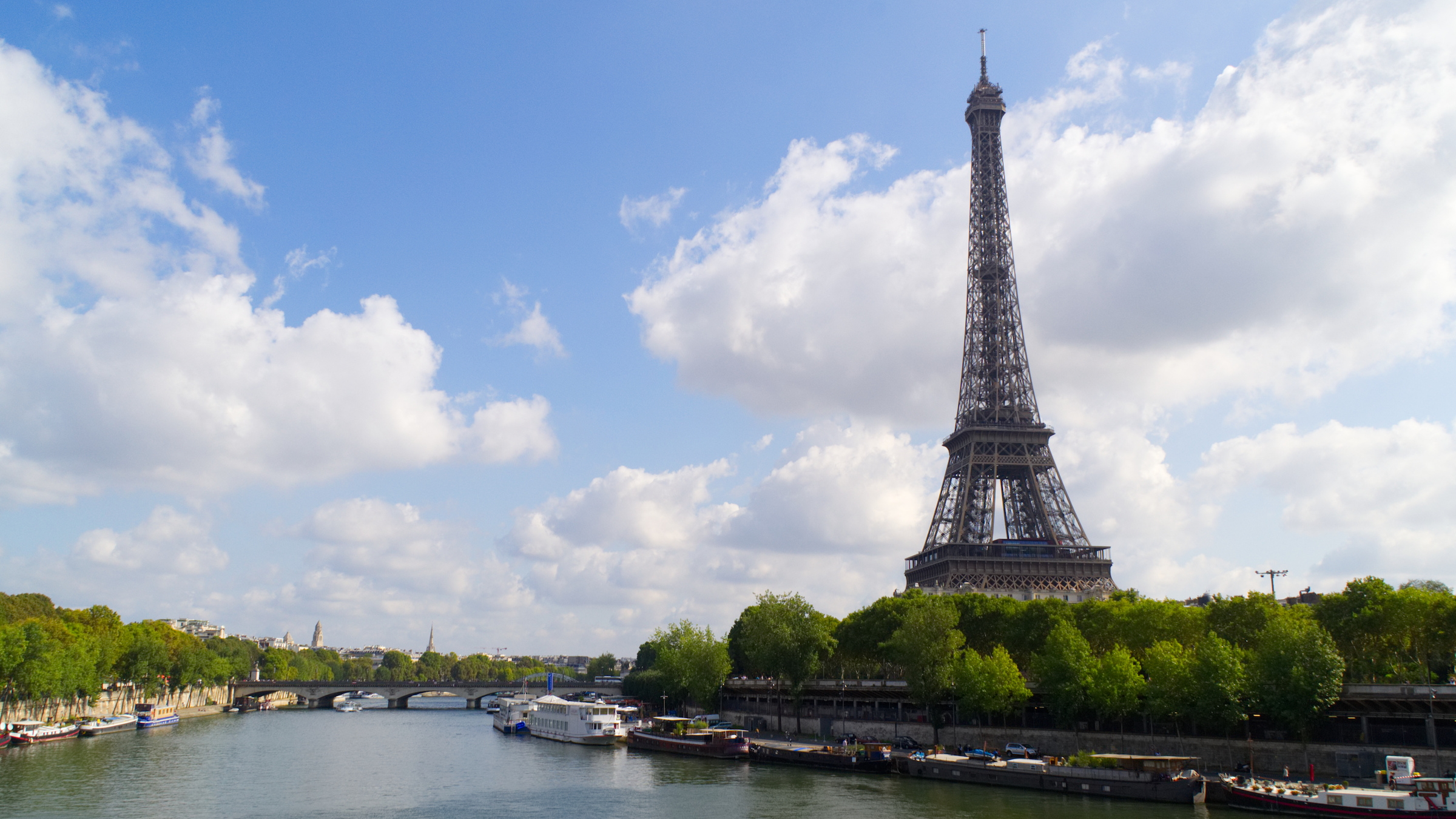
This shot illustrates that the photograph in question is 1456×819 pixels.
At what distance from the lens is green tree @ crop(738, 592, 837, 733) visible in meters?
92.1

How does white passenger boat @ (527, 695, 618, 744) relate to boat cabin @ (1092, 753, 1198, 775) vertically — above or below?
below

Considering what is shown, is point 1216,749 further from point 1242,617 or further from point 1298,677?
point 1242,617

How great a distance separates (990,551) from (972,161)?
59.8 m

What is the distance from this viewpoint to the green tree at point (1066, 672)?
228ft

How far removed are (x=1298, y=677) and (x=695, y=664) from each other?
6237cm

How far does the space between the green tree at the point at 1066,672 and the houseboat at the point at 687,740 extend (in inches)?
954

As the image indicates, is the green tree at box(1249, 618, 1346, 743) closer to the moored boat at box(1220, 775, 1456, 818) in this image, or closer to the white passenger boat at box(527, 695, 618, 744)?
the moored boat at box(1220, 775, 1456, 818)

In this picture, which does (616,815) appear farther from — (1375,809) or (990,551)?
(990,551)

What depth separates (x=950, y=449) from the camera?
5128 inches

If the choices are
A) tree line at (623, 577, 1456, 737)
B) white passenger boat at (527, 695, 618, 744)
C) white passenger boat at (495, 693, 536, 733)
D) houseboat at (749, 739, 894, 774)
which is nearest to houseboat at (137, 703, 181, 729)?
white passenger boat at (495, 693, 536, 733)

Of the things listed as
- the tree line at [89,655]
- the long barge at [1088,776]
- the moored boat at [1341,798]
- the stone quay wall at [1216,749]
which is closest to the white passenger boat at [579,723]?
the stone quay wall at [1216,749]

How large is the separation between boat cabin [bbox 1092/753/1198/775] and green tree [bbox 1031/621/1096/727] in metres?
11.2

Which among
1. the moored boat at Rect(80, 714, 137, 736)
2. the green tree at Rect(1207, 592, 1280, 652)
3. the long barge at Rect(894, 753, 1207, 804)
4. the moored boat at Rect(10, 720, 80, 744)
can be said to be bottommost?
the moored boat at Rect(80, 714, 137, 736)

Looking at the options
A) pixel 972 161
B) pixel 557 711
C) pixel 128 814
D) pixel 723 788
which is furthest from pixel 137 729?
pixel 972 161
